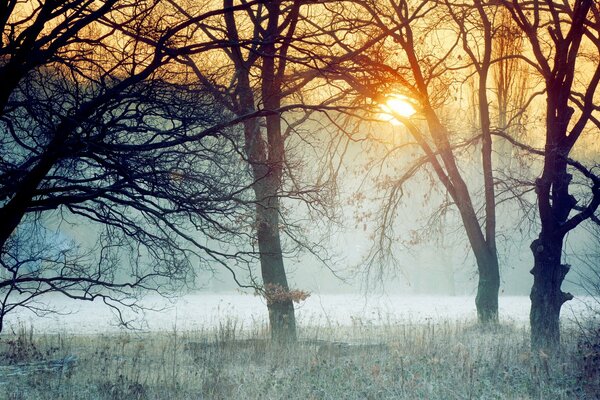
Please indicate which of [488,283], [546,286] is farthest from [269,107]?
[488,283]

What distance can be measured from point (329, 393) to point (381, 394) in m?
0.67

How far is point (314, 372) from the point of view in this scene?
9.59 metres

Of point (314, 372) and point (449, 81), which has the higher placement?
point (449, 81)

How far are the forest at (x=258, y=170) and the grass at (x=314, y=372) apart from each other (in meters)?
0.06

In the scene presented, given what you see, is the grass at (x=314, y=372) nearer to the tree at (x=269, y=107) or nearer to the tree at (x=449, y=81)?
the tree at (x=269, y=107)

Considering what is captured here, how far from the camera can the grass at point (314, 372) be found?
857 cm

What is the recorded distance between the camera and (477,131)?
19.1 m

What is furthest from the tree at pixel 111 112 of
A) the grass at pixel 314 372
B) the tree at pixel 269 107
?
the grass at pixel 314 372

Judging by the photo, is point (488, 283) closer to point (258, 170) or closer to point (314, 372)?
point (258, 170)

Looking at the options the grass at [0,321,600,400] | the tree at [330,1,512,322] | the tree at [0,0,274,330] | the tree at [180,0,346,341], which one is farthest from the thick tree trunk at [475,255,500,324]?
the tree at [0,0,274,330]

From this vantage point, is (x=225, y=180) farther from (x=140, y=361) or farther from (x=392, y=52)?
(x=392, y=52)

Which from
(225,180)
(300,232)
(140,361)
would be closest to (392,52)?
(300,232)

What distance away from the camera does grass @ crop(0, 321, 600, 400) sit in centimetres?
857

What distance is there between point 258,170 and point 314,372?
3729mm
